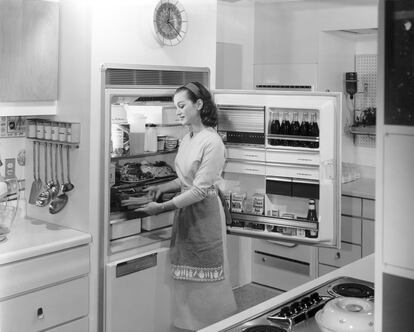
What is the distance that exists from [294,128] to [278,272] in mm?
1748

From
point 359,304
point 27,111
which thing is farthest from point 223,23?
point 359,304

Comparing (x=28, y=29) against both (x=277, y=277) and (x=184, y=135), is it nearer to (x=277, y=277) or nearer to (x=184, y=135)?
(x=184, y=135)

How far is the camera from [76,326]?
10.6ft

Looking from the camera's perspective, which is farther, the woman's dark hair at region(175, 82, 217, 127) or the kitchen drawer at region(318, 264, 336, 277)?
the kitchen drawer at region(318, 264, 336, 277)

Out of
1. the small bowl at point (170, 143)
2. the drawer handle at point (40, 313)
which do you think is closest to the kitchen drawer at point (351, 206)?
the small bowl at point (170, 143)

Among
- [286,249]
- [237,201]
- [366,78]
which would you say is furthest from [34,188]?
[366,78]

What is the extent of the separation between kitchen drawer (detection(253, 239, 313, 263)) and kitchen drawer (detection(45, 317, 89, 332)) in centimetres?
184

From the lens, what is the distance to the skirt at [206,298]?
342 centimetres

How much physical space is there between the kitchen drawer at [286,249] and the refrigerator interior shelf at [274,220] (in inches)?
43.2

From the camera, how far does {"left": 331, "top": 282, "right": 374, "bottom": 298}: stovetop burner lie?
2.11 meters

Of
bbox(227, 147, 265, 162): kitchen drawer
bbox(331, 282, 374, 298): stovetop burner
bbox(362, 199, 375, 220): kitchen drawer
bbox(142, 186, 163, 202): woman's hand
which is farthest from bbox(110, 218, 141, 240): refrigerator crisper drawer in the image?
bbox(362, 199, 375, 220): kitchen drawer

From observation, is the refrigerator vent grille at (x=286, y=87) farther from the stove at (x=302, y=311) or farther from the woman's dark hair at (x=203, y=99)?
the stove at (x=302, y=311)

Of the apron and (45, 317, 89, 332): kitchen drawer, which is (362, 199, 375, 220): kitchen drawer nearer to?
the apron

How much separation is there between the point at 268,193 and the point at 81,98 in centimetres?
118
